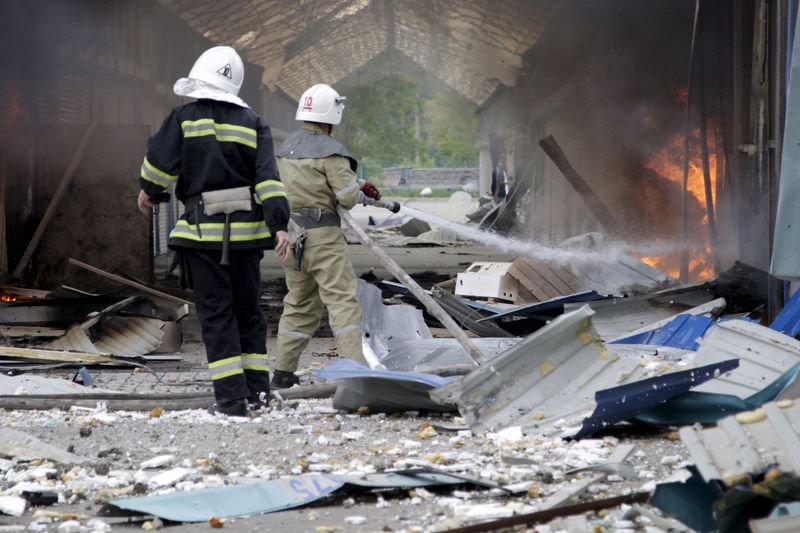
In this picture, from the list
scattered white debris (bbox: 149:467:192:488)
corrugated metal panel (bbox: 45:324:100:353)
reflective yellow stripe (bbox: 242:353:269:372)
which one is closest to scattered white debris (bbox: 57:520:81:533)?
scattered white debris (bbox: 149:467:192:488)

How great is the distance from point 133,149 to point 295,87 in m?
24.6

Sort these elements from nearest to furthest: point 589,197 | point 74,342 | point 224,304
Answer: point 224,304 < point 74,342 < point 589,197

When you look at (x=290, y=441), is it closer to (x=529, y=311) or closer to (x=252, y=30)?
(x=529, y=311)

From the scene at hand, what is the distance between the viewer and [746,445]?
2.67 meters

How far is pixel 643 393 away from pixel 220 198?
2145mm

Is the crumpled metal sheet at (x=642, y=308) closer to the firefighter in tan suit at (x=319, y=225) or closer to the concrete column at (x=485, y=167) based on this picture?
the firefighter in tan suit at (x=319, y=225)

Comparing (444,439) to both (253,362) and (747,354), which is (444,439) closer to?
(253,362)

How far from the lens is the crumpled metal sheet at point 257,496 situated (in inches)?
133

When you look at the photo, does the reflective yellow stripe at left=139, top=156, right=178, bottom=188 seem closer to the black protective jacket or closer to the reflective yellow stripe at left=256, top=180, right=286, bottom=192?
the black protective jacket

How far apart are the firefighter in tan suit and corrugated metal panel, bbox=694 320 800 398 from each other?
1.93 m

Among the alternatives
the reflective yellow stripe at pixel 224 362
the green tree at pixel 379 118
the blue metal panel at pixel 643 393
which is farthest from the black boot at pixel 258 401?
the green tree at pixel 379 118

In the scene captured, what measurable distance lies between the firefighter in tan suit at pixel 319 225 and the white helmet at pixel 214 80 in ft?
2.62

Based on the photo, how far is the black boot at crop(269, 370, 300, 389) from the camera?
6.10m

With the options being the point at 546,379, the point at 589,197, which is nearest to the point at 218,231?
the point at 546,379
